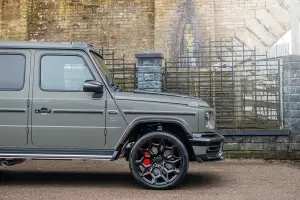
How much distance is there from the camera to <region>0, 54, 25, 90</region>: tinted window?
6.21 metres

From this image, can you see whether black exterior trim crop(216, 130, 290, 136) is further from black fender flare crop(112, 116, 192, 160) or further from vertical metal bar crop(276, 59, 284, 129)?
black fender flare crop(112, 116, 192, 160)

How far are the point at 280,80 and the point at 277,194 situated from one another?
13.1 feet

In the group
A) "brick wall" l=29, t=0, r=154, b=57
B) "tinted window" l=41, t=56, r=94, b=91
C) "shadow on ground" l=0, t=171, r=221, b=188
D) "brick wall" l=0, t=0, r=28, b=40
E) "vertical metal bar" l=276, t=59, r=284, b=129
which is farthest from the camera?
"brick wall" l=0, t=0, r=28, b=40

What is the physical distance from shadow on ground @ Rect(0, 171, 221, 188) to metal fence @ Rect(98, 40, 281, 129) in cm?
236

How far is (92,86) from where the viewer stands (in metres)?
6.00

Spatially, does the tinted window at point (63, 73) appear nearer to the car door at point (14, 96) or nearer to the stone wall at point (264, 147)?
the car door at point (14, 96)

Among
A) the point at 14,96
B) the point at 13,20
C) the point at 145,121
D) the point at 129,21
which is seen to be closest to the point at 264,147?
the point at 145,121

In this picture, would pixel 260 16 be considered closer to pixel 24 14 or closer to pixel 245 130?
pixel 245 130

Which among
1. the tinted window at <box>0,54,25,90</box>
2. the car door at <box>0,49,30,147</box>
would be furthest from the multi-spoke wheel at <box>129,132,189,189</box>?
the tinted window at <box>0,54,25,90</box>

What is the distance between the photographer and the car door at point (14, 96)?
6059 millimetres

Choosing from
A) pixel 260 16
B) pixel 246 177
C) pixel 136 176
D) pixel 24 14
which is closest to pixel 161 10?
pixel 260 16

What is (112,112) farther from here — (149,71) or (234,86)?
(234,86)

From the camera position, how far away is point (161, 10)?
491 inches

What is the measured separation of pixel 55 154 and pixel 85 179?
102 centimetres
